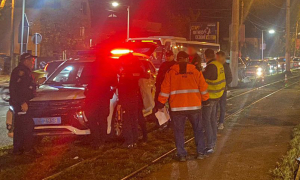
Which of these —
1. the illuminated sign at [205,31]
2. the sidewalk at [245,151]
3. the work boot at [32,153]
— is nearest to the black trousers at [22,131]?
the work boot at [32,153]

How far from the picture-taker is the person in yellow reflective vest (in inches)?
340

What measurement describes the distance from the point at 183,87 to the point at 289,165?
87.6 inches

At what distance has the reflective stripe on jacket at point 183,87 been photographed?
25.8 ft

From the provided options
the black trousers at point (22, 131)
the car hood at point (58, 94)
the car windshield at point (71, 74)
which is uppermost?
the car windshield at point (71, 74)

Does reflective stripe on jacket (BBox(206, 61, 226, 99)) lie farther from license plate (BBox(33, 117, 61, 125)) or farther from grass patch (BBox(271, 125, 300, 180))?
license plate (BBox(33, 117, 61, 125))

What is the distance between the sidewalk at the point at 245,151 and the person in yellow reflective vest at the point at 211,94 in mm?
329

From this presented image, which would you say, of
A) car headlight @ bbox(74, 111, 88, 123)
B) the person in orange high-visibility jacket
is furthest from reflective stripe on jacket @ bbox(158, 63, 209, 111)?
car headlight @ bbox(74, 111, 88, 123)

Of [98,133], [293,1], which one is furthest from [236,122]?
[293,1]

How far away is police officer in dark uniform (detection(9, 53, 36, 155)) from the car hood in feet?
1.34

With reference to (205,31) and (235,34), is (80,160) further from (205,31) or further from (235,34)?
(205,31)

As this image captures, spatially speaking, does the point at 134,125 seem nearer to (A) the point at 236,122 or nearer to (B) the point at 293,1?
(A) the point at 236,122

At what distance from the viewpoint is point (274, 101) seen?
1875 centimetres

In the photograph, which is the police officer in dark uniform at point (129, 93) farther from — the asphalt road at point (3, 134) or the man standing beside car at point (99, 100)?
the asphalt road at point (3, 134)

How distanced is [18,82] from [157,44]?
15163 mm
